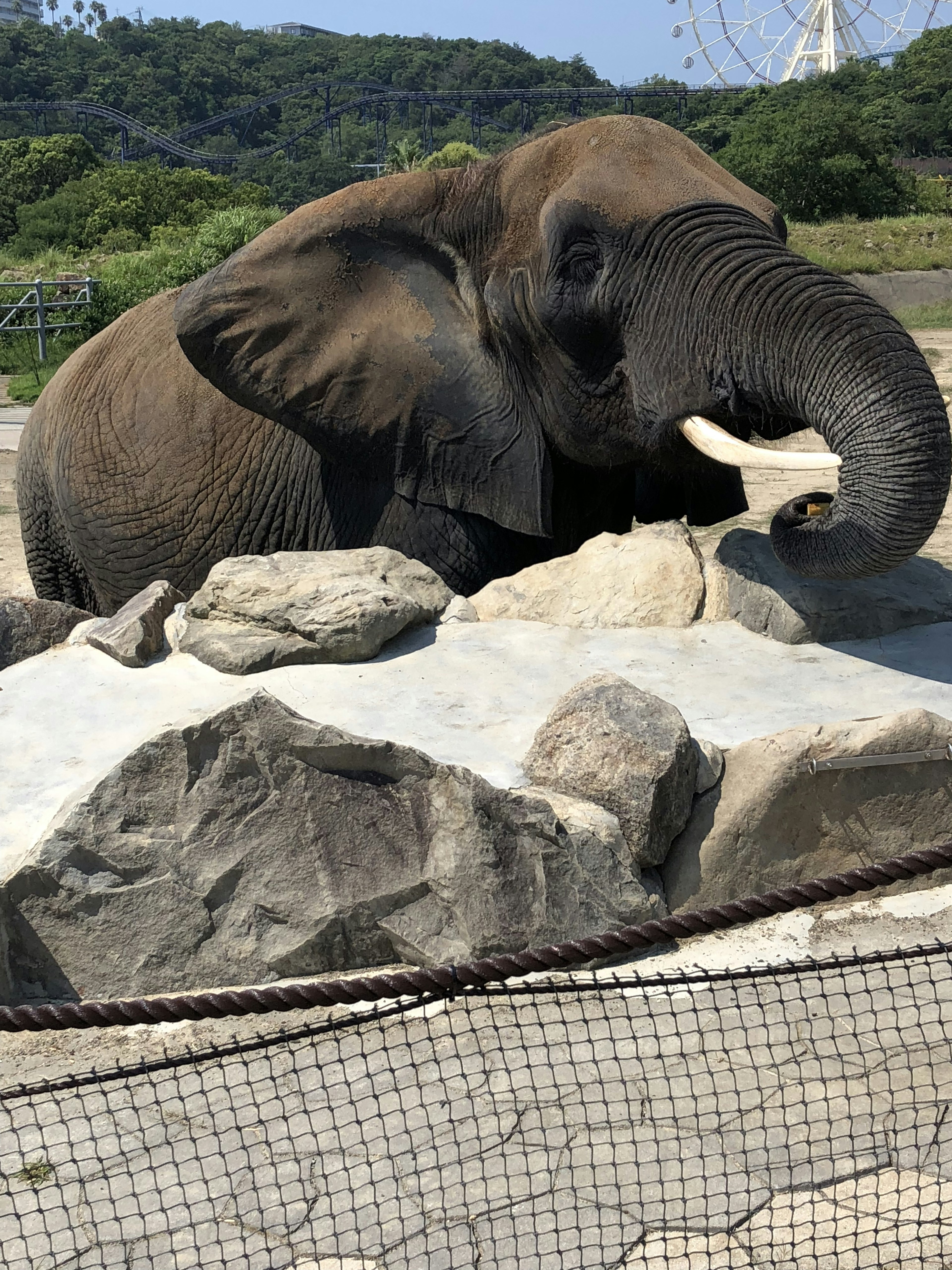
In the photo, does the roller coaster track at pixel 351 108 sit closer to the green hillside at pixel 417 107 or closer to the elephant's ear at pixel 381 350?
the green hillside at pixel 417 107

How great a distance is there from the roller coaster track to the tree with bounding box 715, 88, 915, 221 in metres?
45.3

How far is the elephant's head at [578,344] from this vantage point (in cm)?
442

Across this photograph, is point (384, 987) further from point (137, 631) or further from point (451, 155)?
point (451, 155)

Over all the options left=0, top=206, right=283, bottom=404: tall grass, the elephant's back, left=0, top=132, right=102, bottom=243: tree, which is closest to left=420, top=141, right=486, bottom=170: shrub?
left=0, top=132, right=102, bottom=243: tree

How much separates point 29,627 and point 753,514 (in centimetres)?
679

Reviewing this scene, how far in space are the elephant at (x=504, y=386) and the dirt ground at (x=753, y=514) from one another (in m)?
2.21

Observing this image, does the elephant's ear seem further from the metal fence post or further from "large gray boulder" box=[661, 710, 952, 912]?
the metal fence post

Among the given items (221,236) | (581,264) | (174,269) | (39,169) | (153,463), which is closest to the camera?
(581,264)

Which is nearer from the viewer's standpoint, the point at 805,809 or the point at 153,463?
the point at 805,809

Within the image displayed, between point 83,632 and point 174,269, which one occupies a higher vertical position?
point 174,269

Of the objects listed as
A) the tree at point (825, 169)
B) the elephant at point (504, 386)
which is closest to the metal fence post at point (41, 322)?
the elephant at point (504, 386)

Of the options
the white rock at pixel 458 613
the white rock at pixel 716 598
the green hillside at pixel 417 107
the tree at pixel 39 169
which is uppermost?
the green hillside at pixel 417 107

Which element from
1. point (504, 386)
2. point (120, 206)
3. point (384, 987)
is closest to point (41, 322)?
point (504, 386)

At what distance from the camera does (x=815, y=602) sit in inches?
206
